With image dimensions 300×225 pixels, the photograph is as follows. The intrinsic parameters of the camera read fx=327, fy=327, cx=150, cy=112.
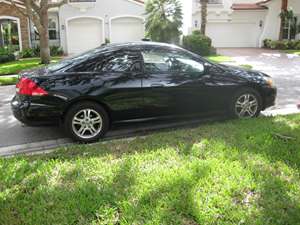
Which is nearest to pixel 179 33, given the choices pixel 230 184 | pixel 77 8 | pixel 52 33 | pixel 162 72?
pixel 77 8

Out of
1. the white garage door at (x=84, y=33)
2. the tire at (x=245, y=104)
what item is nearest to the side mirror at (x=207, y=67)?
the tire at (x=245, y=104)

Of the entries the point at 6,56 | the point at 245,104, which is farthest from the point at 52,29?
the point at 245,104

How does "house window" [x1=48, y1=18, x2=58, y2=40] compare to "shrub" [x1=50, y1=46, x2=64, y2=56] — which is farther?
"house window" [x1=48, y1=18, x2=58, y2=40]

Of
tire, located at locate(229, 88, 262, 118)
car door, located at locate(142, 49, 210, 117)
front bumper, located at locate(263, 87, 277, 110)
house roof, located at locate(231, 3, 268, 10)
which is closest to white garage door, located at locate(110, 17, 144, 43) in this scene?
house roof, located at locate(231, 3, 268, 10)

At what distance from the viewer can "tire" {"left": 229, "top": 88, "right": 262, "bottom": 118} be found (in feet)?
20.6

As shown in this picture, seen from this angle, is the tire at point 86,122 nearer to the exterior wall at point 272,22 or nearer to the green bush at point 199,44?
the green bush at point 199,44

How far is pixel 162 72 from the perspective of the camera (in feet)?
19.1

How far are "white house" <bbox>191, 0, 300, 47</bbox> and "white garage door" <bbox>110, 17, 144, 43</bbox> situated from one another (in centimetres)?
528

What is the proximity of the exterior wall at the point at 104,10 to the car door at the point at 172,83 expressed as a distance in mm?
19253

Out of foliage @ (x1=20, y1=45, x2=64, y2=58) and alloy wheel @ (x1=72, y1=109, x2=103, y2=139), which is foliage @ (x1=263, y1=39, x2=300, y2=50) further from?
alloy wheel @ (x1=72, y1=109, x2=103, y2=139)

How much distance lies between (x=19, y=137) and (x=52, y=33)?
21.0 meters

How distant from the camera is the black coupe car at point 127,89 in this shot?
525cm

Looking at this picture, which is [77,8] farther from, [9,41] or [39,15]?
[39,15]

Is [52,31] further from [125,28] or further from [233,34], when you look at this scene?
[233,34]
